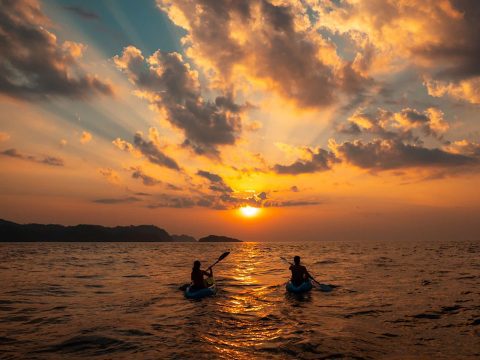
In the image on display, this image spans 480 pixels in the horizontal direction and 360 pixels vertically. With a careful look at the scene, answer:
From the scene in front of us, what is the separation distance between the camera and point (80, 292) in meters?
24.8

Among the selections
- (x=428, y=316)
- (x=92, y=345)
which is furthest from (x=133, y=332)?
(x=428, y=316)

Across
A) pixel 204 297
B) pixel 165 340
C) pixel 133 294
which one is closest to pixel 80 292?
pixel 133 294

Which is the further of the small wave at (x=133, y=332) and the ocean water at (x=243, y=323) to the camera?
the small wave at (x=133, y=332)

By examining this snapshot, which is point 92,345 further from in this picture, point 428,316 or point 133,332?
point 428,316

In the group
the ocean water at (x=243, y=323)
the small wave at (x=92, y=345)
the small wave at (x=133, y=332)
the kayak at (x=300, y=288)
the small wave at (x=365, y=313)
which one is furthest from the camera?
the kayak at (x=300, y=288)

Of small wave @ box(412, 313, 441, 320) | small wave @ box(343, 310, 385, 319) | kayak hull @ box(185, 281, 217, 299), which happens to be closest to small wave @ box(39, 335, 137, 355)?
kayak hull @ box(185, 281, 217, 299)

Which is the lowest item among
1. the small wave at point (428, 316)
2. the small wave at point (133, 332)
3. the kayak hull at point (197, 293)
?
the small wave at point (133, 332)

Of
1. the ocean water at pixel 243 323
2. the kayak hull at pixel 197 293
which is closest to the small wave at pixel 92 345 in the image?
the ocean water at pixel 243 323

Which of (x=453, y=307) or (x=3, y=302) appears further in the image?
(x=3, y=302)

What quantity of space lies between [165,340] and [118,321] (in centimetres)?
404

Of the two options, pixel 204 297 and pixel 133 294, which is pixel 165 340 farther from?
pixel 133 294

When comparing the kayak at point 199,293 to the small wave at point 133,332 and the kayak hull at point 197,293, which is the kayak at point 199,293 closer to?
the kayak hull at point 197,293

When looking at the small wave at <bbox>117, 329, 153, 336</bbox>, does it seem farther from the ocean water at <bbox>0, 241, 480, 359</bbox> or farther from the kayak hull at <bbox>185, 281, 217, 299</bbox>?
the kayak hull at <bbox>185, 281, 217, 299</bbox>

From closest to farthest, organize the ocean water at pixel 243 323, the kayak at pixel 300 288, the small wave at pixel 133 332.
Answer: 1. the ocean water at pixel 243 323
2. the small wave at pixel 133 332
3. the kayak at pixel 300 288
